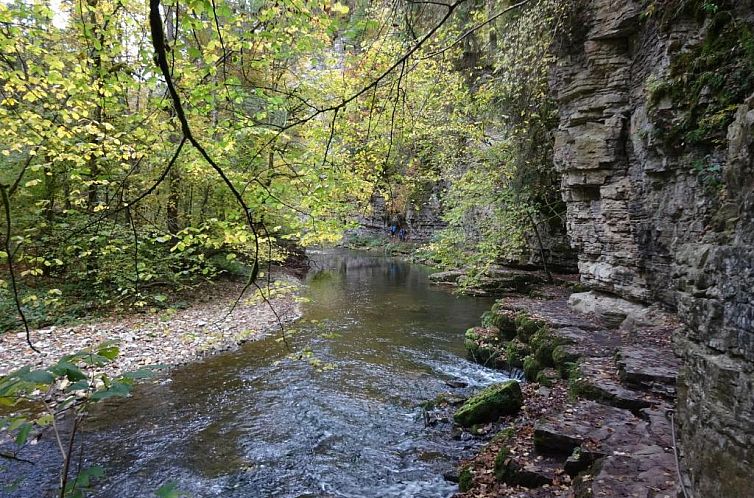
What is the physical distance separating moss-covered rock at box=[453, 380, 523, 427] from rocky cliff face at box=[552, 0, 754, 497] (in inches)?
114

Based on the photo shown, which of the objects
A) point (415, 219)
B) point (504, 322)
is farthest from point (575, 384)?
point (415, 219)

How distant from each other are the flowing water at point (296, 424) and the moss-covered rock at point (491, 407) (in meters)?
0.38

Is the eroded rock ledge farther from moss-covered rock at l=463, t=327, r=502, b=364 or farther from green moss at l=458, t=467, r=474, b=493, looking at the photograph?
moss-covered rock at l=463, t=327, r=502, b=364

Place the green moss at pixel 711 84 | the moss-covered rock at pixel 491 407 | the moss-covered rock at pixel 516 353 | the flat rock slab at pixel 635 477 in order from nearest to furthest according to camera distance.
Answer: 1. the flat rock slab at pixel 635 477
2. the green moss at pixel 711 84
3. the moss-covered rock at pixel 491 407
4. the moss-covered rock at pixel 516 353

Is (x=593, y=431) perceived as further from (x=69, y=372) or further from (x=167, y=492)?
(x=69, y=372)

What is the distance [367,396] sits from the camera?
7.95 meters

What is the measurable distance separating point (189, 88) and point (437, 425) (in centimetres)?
586

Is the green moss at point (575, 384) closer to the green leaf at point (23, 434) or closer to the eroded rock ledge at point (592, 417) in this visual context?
the eroded rock ledge at point (592, 417)

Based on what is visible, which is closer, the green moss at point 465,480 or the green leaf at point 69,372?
the green leaf at point 69,372

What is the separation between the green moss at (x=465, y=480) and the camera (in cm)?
505

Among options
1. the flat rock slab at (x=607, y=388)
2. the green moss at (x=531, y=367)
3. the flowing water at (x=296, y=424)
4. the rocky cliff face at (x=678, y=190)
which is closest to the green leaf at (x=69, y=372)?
the rocky cliff face at (x=678, y=190)

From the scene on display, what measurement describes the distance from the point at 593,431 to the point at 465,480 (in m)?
1.57

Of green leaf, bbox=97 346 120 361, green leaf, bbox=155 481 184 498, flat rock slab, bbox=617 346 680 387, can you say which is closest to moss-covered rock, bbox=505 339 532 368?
flat rock slab, bbox=617 346 680 387

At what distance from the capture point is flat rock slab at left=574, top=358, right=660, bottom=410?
5328 millimetres
